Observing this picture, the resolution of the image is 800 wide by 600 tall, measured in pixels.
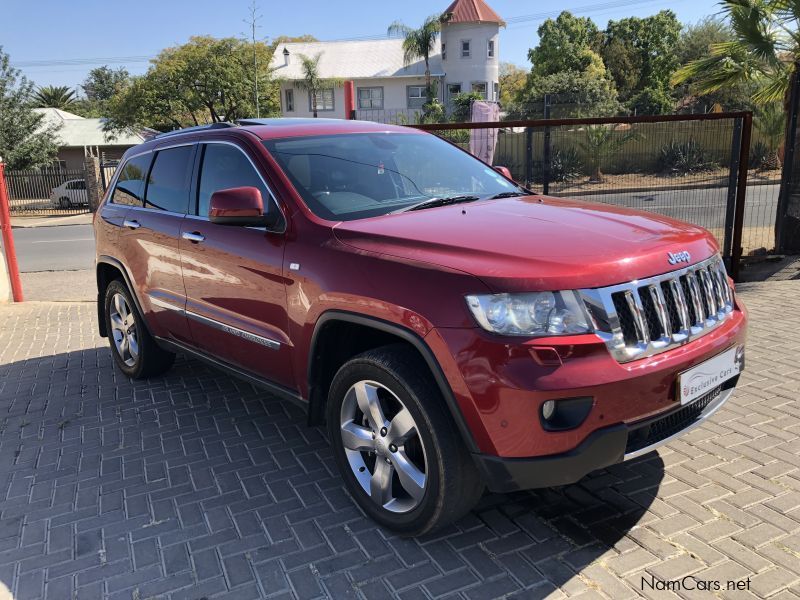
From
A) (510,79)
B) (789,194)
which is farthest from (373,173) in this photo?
(510,79)

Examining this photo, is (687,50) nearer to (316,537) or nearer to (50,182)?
(50,182)

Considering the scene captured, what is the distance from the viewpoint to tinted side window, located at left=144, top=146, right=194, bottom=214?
14.6 ft

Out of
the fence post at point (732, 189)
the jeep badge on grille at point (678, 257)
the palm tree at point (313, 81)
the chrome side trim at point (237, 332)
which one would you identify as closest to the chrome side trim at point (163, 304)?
the chrome side trim at point (237, 332)

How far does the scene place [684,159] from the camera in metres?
8.69

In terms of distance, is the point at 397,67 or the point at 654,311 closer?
the point at 654,311

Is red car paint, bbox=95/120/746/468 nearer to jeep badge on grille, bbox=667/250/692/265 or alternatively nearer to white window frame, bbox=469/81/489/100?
jeep badge on grille, bbox=667/250/692/265

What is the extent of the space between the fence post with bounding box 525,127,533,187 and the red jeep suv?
3.81 meters

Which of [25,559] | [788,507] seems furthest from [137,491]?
[788,507]

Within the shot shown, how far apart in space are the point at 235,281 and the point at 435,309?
63.0 inches

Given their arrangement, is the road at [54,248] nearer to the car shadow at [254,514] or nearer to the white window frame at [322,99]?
the car shadow at [254,514]

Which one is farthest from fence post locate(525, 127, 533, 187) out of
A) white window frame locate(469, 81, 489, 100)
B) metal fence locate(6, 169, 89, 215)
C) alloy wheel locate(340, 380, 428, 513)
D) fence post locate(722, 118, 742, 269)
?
white window frame locate(469, 81, 489, 100)

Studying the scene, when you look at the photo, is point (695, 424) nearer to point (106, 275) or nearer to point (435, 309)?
point (435, 309)

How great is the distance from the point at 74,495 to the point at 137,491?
35cm

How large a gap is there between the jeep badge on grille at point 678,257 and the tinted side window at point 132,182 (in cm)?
385
